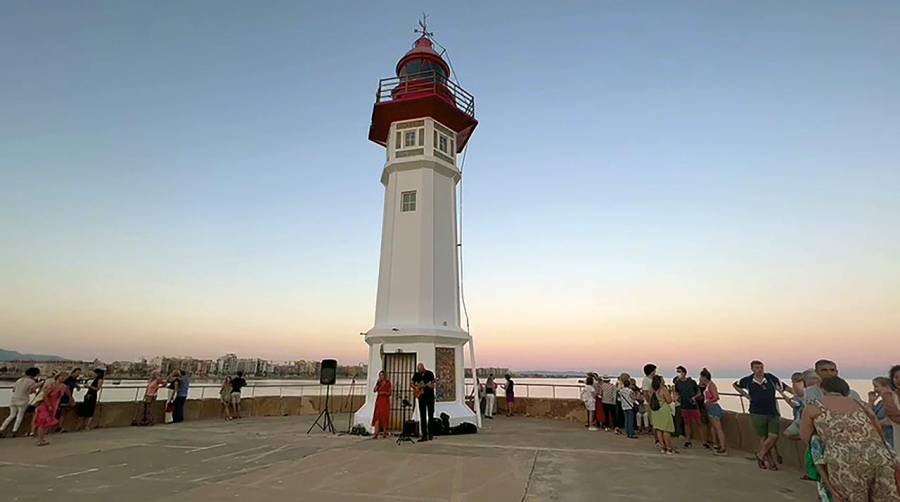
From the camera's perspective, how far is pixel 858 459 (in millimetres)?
3277

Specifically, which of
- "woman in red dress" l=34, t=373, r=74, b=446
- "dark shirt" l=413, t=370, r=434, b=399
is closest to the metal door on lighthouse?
"dark shirt" l=413, t=370, r=434, b=399

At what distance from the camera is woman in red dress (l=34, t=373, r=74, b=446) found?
9.65m

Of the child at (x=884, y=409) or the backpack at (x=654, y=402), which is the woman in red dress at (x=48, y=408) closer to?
the backpack at (x=654, y=402)

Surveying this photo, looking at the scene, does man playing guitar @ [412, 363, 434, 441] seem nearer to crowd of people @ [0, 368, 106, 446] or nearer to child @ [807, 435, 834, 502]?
crowd of people @ [0, 368, 106, 446]

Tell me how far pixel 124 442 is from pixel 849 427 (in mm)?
12382

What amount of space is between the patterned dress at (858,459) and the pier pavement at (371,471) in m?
2.73

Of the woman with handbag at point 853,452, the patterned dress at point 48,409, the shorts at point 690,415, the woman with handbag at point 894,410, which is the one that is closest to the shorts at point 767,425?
the shorts at point 690,415

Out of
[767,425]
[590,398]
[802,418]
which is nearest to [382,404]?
[590,398]

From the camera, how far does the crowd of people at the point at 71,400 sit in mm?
10156

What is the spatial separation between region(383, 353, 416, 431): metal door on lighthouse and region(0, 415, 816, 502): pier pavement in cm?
134

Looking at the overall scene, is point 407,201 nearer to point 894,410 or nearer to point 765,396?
point 765,396

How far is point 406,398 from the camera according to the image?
39.6 feet

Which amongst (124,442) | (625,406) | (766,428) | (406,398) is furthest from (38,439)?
(766,428)

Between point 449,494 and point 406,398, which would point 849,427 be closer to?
point 449,494
